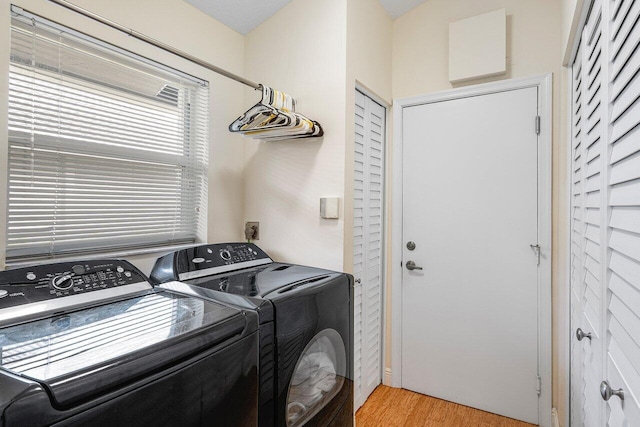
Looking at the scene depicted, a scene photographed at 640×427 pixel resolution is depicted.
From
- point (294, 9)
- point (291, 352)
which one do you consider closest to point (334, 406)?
point (291, 352)

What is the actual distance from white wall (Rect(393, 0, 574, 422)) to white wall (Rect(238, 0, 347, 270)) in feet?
2.72

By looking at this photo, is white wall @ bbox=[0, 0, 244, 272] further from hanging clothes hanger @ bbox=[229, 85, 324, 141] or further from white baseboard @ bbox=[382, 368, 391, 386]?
white baseboard @ bbox=[382, 368, 391, 386]

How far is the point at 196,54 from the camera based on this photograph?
1885 mm

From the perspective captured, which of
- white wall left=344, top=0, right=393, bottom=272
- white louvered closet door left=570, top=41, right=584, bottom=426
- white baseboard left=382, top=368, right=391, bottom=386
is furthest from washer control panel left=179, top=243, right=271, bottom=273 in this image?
white louvered closet door left=570, top=41, right=584, bottom=426

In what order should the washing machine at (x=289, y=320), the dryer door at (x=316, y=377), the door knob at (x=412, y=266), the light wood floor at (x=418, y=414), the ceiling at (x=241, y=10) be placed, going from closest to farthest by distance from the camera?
the washing machine at (x=289, y=320)
the dryer door at (x=316, y=377)
the ceiling at (x=241, y=10)
the light wood floor at (x=418, y=414)
the door knob at (x=412, y=266)

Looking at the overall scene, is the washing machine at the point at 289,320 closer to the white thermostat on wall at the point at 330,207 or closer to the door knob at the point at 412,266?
the white thermostat on wall at the point at 330,207

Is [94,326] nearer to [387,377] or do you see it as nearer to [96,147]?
[96,147]

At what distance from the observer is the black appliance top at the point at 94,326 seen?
64cm

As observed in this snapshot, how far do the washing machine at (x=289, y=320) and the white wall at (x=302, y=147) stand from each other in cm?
27

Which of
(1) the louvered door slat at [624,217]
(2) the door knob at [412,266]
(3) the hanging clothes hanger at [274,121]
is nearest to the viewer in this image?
(1) the louvered door slat at [624,217]

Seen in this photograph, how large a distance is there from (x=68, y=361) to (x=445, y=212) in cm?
215

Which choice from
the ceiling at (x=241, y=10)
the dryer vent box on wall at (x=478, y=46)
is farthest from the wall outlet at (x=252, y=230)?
the dryer vent box on wall at (x=478, y=46)

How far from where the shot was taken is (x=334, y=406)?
4.80 feet

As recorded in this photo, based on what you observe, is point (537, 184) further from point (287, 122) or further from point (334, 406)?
point (334, 406)
